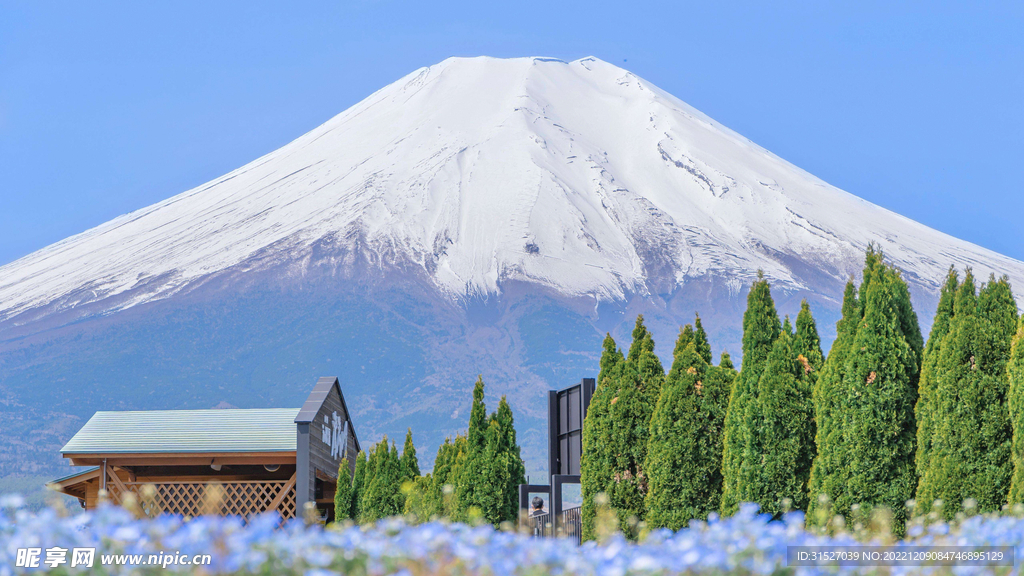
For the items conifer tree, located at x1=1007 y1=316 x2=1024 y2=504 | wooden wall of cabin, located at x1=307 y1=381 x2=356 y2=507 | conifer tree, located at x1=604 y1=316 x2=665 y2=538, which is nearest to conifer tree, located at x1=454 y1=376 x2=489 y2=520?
conifer tree, located at x1=604 y1=316 x2=665 y2=538

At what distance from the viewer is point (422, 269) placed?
139500mm

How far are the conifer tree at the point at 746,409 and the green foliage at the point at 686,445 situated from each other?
32 centimetres

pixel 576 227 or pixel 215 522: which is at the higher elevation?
pixel 576 227

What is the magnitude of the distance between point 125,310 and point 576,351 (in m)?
65.1

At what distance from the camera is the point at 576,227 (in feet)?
461

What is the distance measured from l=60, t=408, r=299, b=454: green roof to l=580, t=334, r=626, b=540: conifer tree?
228 inches

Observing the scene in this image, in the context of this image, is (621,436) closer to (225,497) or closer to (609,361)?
(609,361)

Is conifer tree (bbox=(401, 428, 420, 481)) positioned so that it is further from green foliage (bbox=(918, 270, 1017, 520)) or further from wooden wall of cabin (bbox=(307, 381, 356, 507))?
green foliage (bbox=(918, 270, 1017, 520))

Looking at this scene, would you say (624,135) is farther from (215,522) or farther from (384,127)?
(215,522)

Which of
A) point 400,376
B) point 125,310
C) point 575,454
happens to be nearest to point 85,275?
point 125,310

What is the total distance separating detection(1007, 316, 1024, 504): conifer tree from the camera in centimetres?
736

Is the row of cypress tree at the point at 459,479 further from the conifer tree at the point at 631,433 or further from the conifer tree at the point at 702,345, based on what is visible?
the conifer tree at the point at 702,345

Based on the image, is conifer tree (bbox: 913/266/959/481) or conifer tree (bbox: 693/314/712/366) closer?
conifer tree (bbox: 913/266/959/481)

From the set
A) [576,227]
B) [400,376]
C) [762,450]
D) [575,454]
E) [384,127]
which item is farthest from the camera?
[384,127]
